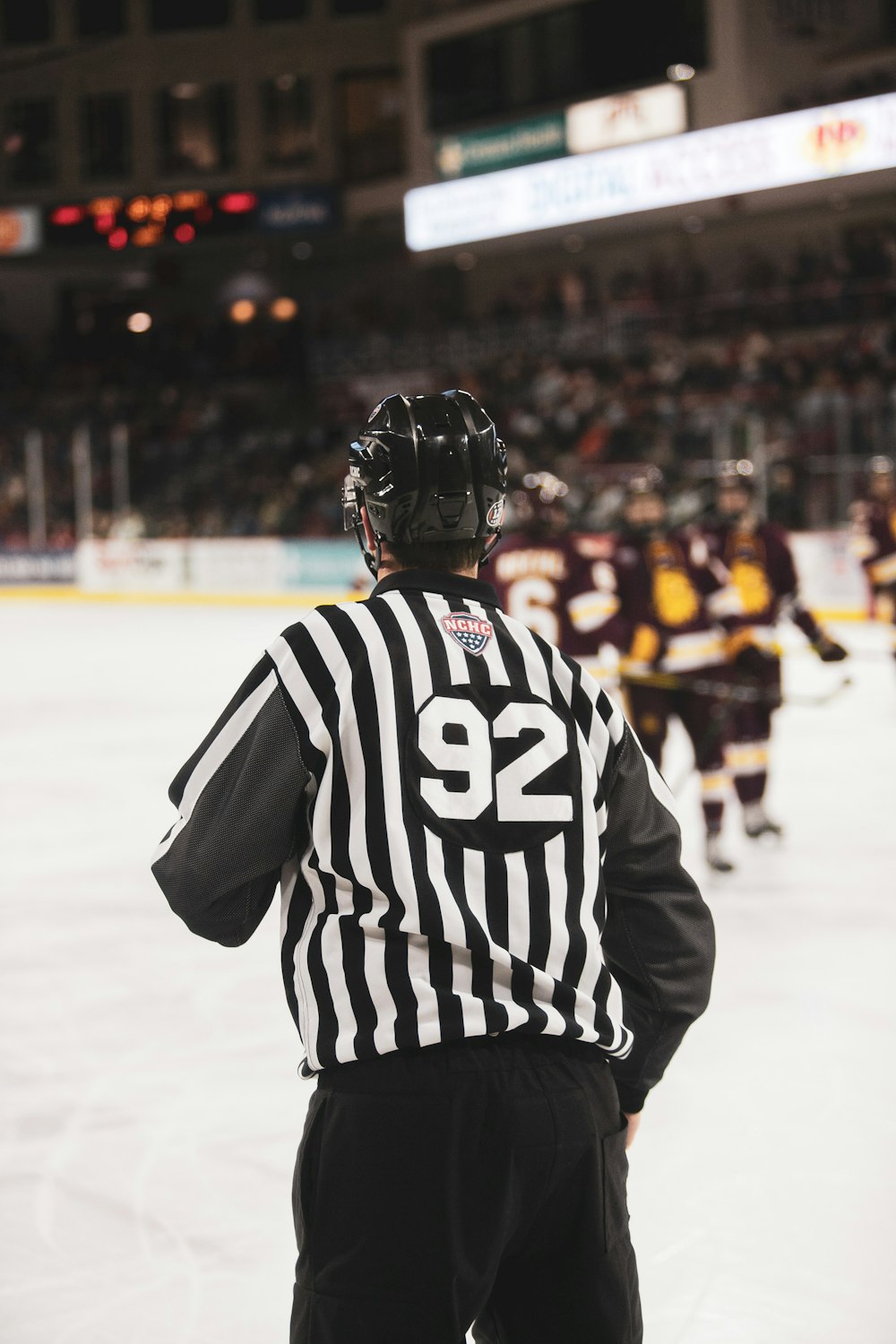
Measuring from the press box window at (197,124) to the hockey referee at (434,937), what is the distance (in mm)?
25420

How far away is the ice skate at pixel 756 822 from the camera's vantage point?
565cm

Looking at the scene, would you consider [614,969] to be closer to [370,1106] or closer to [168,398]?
[370,1106]

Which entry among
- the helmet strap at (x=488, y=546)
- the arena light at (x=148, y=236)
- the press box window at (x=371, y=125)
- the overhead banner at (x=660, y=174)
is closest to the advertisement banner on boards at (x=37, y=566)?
the overhead banner at (x=660, y=174)

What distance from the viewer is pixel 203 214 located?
75.3 ft

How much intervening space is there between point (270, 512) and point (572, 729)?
17.4 metres

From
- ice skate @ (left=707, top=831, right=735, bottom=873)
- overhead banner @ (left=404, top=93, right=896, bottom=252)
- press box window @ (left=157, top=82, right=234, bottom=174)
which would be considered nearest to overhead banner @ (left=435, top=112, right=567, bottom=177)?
overhead banner @ (left=404, top=93, right=896, bottom=252)

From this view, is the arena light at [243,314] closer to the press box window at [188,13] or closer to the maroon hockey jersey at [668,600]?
the press box window at [188,13]

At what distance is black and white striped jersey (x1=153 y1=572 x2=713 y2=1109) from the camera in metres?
1.31

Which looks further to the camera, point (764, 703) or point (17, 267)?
point (17, 267)

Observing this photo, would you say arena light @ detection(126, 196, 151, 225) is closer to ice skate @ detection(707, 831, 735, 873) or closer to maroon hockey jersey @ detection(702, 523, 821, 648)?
maroon hockey jersey @ detection(702, 523, 821, 648)

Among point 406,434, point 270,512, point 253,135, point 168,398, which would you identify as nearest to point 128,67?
point 253,135

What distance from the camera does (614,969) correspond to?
1.49m

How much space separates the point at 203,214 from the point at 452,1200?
23.2 meters

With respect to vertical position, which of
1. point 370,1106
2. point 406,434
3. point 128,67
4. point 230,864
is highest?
point 128,67
